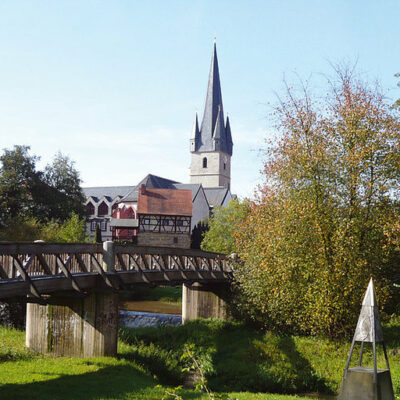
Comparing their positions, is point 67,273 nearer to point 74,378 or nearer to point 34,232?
point 74,378

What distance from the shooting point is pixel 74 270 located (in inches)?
755

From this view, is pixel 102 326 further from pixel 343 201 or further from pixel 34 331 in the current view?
pixel 343 201

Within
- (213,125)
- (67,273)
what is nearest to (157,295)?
(67,273)

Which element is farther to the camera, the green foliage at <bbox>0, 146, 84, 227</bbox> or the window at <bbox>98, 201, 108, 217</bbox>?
the window at <bbox>98, 201, 108, 217</bbox>

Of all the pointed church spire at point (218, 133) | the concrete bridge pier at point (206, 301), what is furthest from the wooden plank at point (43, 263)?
the pointed church spire at point (218, 133)

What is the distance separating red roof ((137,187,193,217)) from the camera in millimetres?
61188

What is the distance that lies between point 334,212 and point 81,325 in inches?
417

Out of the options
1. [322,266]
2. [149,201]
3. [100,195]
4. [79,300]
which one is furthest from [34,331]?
[100,195]

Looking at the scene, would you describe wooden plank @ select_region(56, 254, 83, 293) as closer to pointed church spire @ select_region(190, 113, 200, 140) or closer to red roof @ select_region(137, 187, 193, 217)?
red roof @ select_region(137, 187, 193, 217)

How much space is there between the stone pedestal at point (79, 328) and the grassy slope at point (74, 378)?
502mm

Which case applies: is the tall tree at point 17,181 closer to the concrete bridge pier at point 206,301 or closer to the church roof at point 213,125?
the concrete bridge pier at point 206,301

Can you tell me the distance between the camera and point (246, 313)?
26.2 meters

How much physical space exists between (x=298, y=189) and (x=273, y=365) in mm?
7308

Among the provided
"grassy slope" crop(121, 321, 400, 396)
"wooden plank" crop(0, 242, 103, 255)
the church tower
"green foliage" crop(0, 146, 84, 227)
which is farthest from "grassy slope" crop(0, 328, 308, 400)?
the church tower
